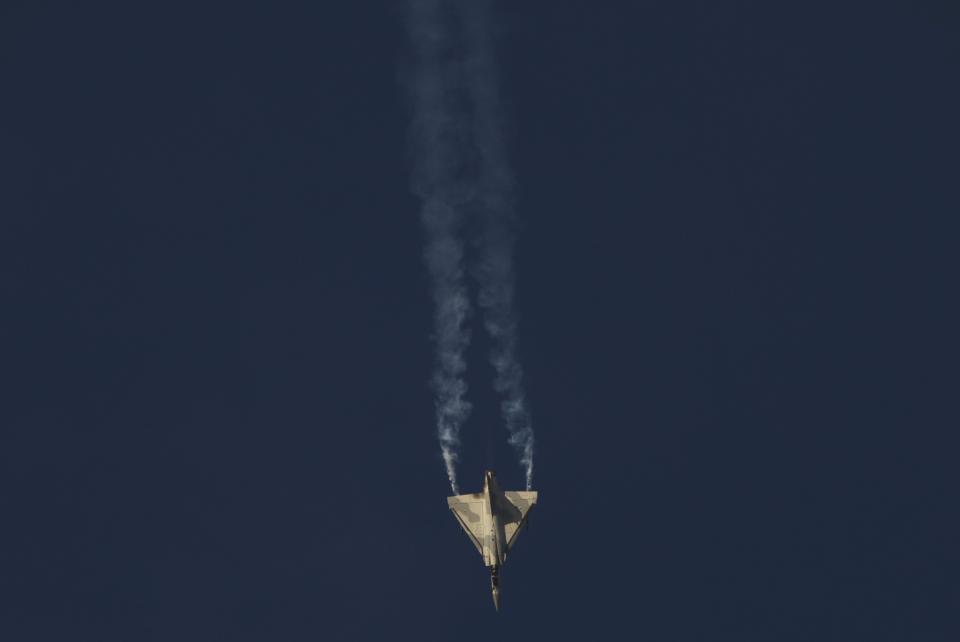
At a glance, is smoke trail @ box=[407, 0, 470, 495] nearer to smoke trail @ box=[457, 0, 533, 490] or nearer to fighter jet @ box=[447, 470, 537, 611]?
smoke trail @ box=[457, 0, 533, 490]

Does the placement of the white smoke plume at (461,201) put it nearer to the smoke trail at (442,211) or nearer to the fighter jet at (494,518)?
the smoke trail at (442,211)

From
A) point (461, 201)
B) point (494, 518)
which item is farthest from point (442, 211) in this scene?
point (494, 518)

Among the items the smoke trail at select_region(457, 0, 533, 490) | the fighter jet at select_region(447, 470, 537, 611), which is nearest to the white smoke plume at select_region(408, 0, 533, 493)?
the smoke trail at select_region(457, 0, 533, 490)

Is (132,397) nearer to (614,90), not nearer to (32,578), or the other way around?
(32,578)

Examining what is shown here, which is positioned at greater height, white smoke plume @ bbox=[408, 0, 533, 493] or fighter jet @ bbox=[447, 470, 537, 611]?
white smoke plume @ bbox=[408, 0, 533, 493]

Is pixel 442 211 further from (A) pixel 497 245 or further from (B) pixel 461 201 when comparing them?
(A) pixel 497 245

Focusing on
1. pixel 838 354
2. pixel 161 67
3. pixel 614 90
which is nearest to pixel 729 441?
pixel 838 354
